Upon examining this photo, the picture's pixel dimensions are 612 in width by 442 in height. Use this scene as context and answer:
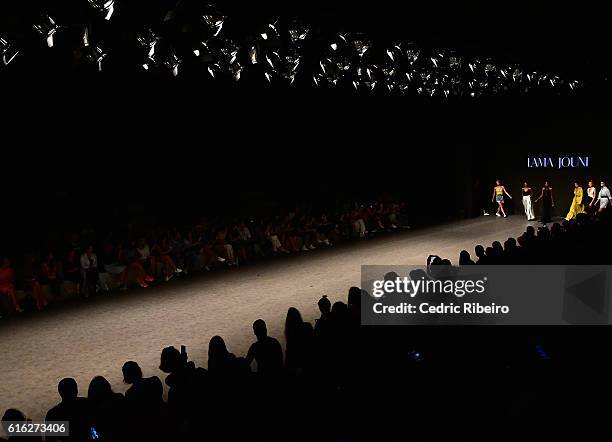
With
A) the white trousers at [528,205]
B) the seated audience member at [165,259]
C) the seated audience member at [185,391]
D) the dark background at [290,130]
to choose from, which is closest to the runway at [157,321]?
the seated audience member at [165,259]

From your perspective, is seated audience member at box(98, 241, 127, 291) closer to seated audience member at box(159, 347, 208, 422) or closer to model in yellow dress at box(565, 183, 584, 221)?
seated audience member at box(159, 347, 208, 422)

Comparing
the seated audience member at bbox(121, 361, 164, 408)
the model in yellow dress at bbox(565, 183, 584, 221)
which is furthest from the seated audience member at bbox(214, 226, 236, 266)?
the model in yellow dress at bbox(565, 183, 584, 221)

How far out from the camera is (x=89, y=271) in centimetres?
1057

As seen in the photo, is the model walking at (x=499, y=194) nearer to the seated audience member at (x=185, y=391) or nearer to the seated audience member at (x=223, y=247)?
the seated audience member at (x=223, y=247)

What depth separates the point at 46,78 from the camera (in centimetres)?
1127

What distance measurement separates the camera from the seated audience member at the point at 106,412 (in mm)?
3389

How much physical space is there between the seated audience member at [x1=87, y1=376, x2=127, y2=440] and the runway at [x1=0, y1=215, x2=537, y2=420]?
196 cm

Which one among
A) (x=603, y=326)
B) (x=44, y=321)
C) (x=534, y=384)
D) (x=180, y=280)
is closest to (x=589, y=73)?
(x=603, y=326)

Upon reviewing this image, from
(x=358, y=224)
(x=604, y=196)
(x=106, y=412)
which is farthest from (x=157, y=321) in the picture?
(x=604, y=196)

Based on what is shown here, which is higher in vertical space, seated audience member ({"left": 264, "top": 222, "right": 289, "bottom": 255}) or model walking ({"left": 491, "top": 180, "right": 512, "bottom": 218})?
model walking ({"left": 491, "top": 180, "right": 512, "bottom": 218})

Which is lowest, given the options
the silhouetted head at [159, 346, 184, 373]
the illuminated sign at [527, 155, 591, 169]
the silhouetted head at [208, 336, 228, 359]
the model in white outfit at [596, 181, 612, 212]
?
the silhouetted head at [159, 346, 184, 373]

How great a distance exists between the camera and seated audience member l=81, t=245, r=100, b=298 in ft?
34.4

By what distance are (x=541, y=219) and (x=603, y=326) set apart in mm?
14391

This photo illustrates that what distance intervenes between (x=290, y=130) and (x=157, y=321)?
10.4 metres
